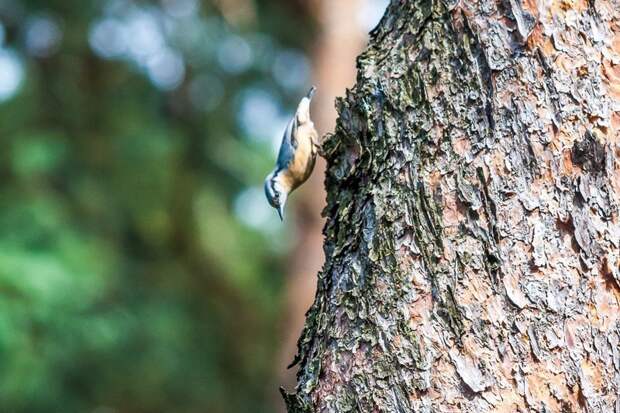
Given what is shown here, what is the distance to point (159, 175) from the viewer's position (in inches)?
271

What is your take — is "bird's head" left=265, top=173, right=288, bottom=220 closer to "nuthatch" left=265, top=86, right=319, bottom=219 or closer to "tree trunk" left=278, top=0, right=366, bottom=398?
"nuthatch" left=265, top=86, right=319, bottom=219

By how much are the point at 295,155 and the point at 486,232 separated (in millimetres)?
765

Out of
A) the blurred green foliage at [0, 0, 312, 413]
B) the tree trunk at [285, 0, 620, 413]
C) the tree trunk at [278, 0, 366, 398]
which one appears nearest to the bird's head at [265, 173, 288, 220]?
the tree trunk at [285, 0, 620, 413]

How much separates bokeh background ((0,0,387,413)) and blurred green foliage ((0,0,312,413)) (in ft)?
0.04

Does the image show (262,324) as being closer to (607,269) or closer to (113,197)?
(113,197)

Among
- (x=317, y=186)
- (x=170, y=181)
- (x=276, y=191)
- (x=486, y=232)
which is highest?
(x=170, y=181)

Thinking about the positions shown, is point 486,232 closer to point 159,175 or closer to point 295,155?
point 295,155

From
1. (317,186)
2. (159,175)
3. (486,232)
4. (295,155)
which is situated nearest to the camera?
(486,232)

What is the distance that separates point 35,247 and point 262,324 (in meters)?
3.19

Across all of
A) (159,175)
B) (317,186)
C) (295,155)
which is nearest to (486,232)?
(295,155)

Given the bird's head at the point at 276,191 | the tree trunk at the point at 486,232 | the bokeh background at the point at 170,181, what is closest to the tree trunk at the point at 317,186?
the bokeh background at the point at 170,181

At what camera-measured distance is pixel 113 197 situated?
6773 millimetres

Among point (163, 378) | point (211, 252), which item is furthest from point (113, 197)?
point (163, 378)

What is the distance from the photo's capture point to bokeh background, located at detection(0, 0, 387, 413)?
581 cm
